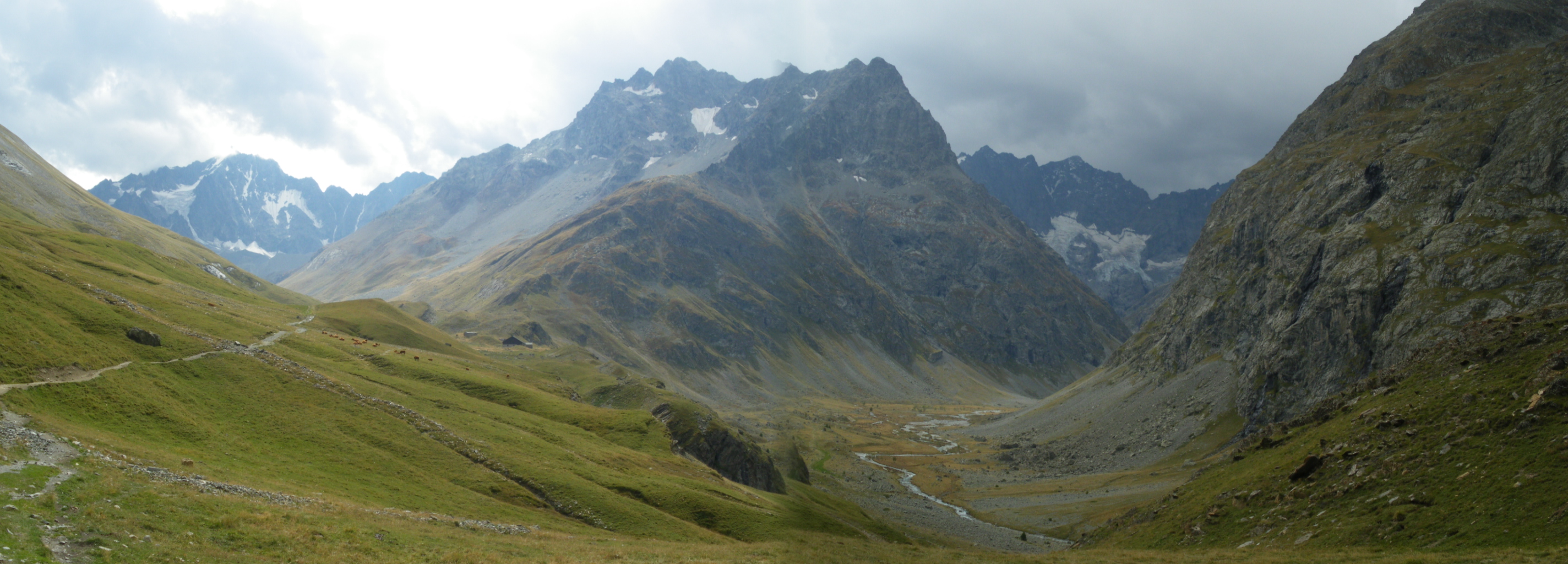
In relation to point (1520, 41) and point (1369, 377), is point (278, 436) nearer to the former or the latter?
point (1369, 377)

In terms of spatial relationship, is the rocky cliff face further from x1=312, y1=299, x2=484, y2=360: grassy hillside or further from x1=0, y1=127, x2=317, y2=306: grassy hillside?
x1=0, y1=127, x2=317, y2=306: grassy hillside

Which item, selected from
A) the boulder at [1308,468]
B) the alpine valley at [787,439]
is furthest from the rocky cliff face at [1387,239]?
the boulder at [1308,468]

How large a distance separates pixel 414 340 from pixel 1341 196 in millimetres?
190609

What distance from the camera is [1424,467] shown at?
131 ft

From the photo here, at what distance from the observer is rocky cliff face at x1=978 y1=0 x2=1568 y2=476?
360ft

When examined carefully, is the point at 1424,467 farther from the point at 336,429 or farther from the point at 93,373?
the point at 93,373

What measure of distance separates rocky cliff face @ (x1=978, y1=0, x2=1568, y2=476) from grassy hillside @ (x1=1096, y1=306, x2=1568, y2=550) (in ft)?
177

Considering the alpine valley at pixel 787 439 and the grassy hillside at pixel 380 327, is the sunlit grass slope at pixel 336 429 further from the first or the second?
the grassy hillside at pixel 380 327

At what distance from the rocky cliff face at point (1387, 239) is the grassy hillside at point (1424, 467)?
54.1 metres

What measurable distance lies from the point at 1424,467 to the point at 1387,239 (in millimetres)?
116896

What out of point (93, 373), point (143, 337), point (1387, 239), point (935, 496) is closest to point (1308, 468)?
point (93, 373)

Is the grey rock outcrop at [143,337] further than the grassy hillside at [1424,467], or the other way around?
the grey rock outcrop at [143,337]

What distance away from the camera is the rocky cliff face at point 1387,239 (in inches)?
4326

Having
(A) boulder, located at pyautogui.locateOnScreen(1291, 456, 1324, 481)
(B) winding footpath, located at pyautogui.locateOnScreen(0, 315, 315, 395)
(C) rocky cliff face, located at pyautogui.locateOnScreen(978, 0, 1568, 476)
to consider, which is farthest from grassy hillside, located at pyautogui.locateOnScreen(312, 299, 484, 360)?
(C) rocky cliff face, located at pyautogui.locateOnScreen(978, 0, 1568, 476)
